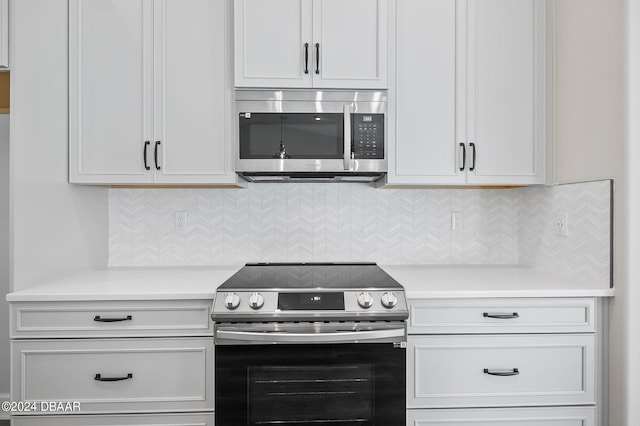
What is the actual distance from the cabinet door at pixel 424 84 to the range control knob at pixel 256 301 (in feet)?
2.78

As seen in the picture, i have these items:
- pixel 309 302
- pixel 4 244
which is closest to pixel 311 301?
pixel 309 302

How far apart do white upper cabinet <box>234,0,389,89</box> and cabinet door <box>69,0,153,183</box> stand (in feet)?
1.54

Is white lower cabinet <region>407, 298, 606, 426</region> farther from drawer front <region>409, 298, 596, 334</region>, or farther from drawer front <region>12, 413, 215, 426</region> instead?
drawer front <region>12, 413, 215, 426</region>

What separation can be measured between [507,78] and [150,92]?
1.73 metres

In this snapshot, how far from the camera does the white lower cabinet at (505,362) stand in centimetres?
178

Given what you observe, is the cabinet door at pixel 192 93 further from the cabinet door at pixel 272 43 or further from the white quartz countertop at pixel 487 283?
the white quartz countertop at pixel 487 283

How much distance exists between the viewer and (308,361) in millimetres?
1667

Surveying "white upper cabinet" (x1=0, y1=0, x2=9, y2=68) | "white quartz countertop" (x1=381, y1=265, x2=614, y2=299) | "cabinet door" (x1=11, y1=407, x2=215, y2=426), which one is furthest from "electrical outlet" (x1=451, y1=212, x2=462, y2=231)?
"white upper cabinet" (x1=0, y1=0, x2=9, y2=68)

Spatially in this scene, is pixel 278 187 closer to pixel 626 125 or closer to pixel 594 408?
pixel 626 125

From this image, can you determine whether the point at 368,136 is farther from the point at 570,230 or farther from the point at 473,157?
the point at 570,230

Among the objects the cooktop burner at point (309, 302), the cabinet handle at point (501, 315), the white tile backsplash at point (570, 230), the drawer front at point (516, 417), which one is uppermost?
the white tile backsplash at point (570, 230)

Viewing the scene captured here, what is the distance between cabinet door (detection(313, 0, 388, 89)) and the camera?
203cm

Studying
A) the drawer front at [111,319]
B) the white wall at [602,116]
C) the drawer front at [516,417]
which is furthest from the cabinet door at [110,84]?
the white wall at [602,116]

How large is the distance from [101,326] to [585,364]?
202 centimetres
